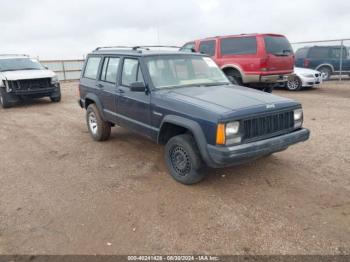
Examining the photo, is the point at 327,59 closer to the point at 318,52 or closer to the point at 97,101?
the point at 318,52

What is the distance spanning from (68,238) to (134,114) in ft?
7.60

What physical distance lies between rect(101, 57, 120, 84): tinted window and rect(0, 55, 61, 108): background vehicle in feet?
19.4

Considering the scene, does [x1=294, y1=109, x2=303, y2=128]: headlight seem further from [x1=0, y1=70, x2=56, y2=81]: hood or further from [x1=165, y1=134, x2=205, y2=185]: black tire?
[x1=0, y1=70, x2=56, y2=81]: hood

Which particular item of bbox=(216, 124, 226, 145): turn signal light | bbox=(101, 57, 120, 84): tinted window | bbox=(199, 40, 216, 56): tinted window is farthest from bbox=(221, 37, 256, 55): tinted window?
bbox=(216, 124, 226, 145): turn signal light

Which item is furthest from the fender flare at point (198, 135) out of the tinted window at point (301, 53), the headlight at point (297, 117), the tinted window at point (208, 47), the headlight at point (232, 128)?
the tinted window at point (301, 53)

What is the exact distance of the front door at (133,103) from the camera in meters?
4.82

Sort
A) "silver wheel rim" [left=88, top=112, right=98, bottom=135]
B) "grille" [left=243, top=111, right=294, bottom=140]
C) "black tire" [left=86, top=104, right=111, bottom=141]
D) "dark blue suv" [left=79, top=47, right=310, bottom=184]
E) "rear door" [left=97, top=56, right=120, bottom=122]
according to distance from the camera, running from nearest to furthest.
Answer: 1. "dark blue suv" [left=79, top=47, right=310, bottom=184]
2. "grille" [left=243, top=111, right=294, bottom=140]
3. "rear door" [left=97, top=56, right=120, bottom=122]
4. "black tire" [left=86, top=104, right=111, bottom=141]
5. "silver wheel rim" [left=88, top=112, right=98, bottom=135]

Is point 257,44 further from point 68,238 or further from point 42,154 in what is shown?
point 68,238

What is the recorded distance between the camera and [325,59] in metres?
15.8

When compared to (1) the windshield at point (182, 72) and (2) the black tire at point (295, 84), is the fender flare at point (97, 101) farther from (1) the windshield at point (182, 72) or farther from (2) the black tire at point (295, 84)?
(2) the black tire at point (295, 84)

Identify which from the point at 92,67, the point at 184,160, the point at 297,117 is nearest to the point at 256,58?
the point at 92,67

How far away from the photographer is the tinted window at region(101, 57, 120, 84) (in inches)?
221

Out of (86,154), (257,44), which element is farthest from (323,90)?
(86,154)

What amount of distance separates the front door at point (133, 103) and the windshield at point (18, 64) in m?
7.85
